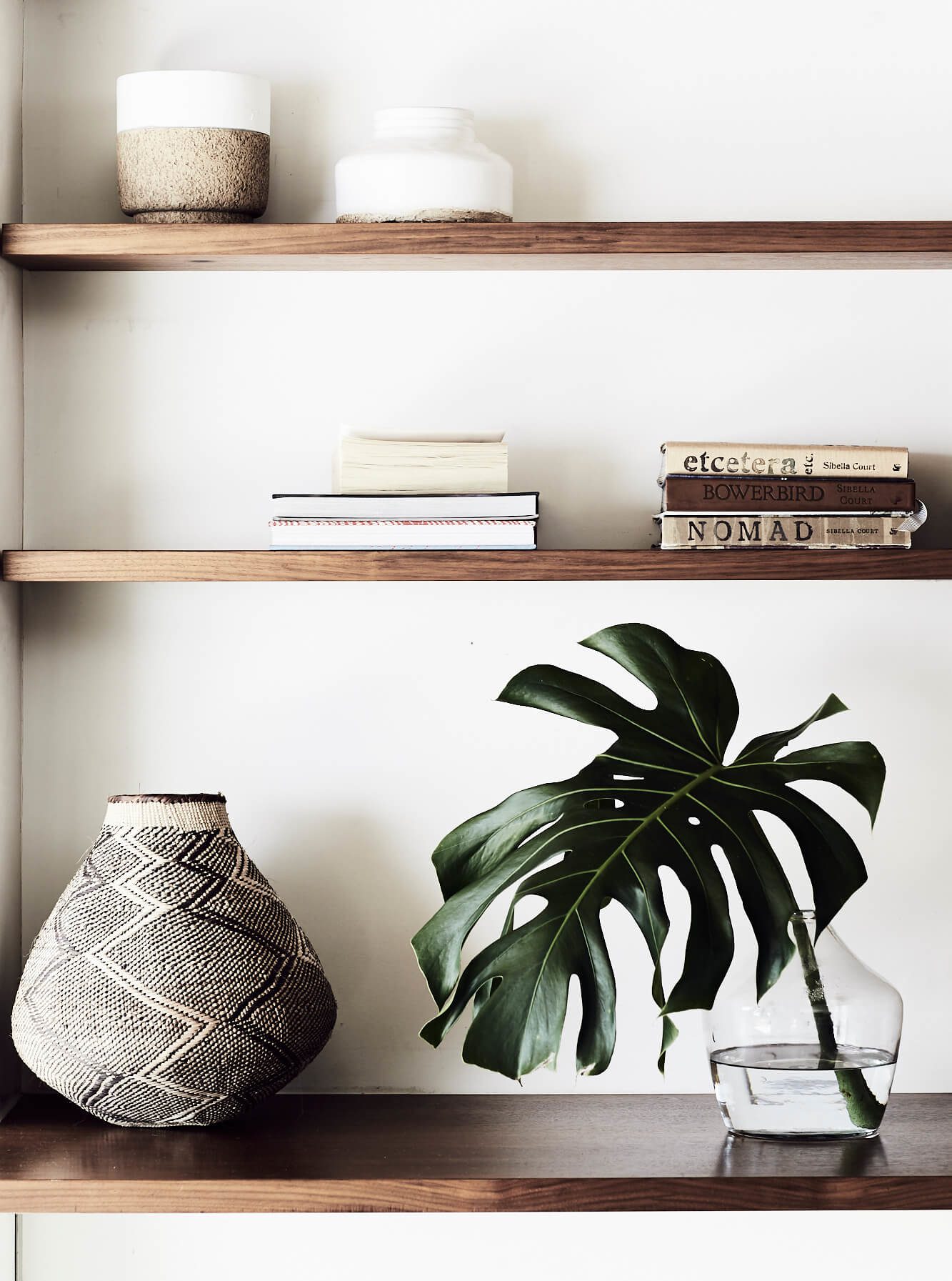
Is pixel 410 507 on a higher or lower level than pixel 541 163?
lower

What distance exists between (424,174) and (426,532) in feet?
1.28

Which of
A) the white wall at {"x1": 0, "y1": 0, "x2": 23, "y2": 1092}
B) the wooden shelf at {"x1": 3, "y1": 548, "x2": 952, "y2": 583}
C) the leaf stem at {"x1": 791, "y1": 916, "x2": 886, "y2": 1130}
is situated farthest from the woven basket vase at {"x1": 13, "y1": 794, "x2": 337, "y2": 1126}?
the leaf stem at {"x1": 791, "y1": 916, "x2": 886, "y2": 1130}

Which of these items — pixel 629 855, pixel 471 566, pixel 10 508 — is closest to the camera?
pixel 629 855

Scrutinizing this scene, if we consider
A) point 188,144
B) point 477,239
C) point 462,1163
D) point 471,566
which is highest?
point 188,144

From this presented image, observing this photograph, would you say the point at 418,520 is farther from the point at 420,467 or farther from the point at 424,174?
the point at 424,174

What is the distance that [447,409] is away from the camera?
1590mm

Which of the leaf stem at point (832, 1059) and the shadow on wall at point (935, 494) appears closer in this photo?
the leaf stem at point (832, 1059)

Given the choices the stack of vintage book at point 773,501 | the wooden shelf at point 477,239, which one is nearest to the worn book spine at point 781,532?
the stack of vintage book at point 773,501

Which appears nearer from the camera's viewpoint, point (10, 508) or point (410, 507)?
point (410, 507)

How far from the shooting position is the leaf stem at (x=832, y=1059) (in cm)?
131

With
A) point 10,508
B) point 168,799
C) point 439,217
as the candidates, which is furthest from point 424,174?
point 168,799

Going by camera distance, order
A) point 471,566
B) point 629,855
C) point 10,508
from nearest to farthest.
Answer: point 629,855 < point 471,566 < point 10,508

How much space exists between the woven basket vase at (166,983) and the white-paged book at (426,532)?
1.04 feet

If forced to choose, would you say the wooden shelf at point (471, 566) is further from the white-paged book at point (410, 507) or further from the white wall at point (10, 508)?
the white wall at point (10, 508)
